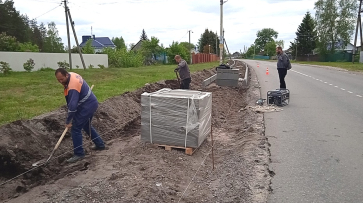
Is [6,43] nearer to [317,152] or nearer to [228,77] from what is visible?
[228,77]

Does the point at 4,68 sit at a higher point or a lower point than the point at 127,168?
higher

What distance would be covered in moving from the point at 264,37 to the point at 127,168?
142 metres

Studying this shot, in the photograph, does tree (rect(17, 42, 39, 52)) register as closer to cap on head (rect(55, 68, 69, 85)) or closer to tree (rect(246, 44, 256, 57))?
cap on head (rect(55, 68, 69, 85))

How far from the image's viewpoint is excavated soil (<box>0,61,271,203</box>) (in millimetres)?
4398

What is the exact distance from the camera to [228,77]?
16.3 metres

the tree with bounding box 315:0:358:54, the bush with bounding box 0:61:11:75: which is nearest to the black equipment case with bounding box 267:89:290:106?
the bush with bounding box 0:61:11:75

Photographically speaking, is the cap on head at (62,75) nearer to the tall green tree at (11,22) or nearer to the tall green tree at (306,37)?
the tall green tree at (11,22)

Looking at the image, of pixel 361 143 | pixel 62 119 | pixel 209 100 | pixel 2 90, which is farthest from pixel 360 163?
pixel 2 90

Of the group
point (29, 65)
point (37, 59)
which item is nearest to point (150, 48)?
point (37, 59)

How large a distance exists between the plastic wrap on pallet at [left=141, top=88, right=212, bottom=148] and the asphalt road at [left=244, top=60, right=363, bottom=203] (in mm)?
1428

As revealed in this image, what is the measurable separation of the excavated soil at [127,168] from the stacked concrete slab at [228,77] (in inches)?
314

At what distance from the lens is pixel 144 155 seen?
19.5 ft

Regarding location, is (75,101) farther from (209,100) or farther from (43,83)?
(43,83)

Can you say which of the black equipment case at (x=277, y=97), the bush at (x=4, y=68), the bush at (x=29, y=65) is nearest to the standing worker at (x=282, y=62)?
the black equipment case at (x=277, y=97)
